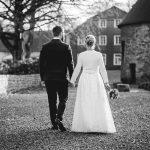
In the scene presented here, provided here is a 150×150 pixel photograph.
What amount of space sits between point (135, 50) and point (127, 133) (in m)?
26.8

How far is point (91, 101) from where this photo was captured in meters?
7.94

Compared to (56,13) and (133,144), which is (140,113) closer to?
(133,144)

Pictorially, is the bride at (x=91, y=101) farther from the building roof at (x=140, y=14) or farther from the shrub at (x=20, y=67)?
the building roof at (x=140, y=14)

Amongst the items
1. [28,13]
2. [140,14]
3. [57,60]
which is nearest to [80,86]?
[57,60]

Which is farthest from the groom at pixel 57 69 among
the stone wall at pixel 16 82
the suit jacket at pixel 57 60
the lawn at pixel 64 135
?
the stone wall at pixel 16 82

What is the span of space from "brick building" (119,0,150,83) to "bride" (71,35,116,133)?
2594 centimetres

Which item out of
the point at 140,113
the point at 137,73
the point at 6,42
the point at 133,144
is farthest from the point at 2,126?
the point at 137,73

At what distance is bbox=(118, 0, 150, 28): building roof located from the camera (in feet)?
110

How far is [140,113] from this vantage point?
11.4 metres

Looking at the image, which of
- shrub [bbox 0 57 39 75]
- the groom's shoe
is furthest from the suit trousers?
shrub [bbox 0 57 39 75]

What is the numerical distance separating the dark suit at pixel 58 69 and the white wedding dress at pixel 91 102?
0.25m

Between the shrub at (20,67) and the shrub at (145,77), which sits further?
the shrub at (145,77)

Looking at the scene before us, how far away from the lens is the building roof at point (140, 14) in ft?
110

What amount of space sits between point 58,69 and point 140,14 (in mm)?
27202
